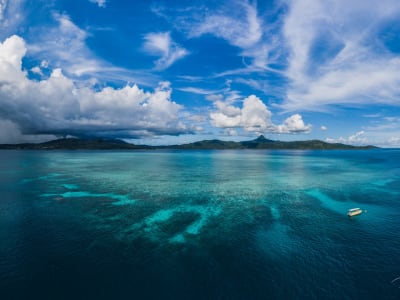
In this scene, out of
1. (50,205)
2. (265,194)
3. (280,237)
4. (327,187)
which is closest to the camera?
(280,237)

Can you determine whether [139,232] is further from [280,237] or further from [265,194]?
[265,194]

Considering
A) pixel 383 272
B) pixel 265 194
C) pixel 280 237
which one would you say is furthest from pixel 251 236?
pixel 265 194

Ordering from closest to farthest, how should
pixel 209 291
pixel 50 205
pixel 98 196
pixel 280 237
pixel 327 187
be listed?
pixel 209 291 < pixel 280 237 < pixel 50 205 < pixel 98 196 < pixel 327 187

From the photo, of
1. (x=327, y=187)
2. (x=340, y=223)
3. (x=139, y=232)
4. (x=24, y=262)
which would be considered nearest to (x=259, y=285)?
(x=139, y=232)

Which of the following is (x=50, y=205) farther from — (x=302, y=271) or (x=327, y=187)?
(x=327, y=187)

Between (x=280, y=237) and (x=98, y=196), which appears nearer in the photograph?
(x=280, y=237)

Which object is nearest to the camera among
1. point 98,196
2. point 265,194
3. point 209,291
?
point 209,291

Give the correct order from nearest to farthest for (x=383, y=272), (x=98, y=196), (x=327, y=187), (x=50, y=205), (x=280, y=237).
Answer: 1. (x=383, y=272)
2. (x=280, y=237)
3. (x=50, y=205)
4. (x=98, y=196)
5. (x=327, y=187)

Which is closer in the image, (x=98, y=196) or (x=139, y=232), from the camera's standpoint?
(x=139, y=232)
